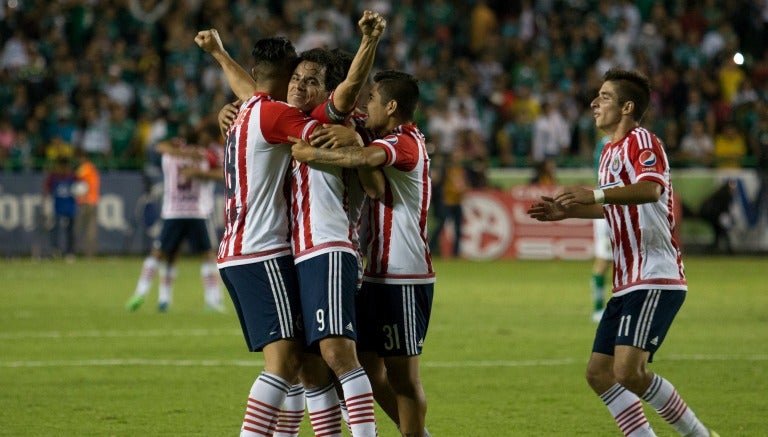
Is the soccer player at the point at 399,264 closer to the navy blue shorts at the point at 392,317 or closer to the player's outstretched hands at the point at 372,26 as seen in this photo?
the navy blue shorts at the point at 392,317

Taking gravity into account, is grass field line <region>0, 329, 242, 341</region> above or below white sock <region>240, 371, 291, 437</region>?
below

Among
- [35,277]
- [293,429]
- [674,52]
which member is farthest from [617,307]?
[674,52]

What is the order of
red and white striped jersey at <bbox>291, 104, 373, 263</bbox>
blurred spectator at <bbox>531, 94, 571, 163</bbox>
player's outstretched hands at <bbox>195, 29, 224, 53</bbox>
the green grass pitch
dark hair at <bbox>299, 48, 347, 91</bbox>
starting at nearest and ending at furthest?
red and white striped jersey at <bbox>291, 104, 373, 263</bbox> → dark hair at <bbox>299, 48, 347, 91</bbox> → player's outstretched hands at <bbox>195, 29, 224, 53</bbox> → the green grass pitch → blurred spectator at <bbox>531, 94, 571, 163</bbox>

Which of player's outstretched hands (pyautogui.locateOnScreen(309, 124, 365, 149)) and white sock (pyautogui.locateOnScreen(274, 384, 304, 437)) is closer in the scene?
player's outstretched hands (pyautogui.locateOnScreen(309, 124, 365, 149))

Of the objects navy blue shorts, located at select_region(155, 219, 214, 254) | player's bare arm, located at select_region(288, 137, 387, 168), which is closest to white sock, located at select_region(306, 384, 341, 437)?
player's bare arm, located at select_region(288, 137, 387, 168)

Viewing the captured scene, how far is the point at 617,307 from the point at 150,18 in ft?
78.2

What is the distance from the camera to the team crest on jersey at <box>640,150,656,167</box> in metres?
7.47

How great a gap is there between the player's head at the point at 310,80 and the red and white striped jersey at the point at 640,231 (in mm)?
1761

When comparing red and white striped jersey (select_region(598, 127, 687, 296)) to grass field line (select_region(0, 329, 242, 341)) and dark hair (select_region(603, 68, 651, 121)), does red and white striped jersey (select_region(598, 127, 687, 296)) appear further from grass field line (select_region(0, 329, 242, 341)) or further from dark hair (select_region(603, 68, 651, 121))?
grass field line (select_region(0, 329, 242, 341))

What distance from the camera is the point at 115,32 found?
29.8 m

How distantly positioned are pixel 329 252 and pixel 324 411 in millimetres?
918

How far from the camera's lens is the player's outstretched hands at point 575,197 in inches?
283

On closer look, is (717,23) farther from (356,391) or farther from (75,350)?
(356,391)

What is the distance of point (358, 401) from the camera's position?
6.97 m
